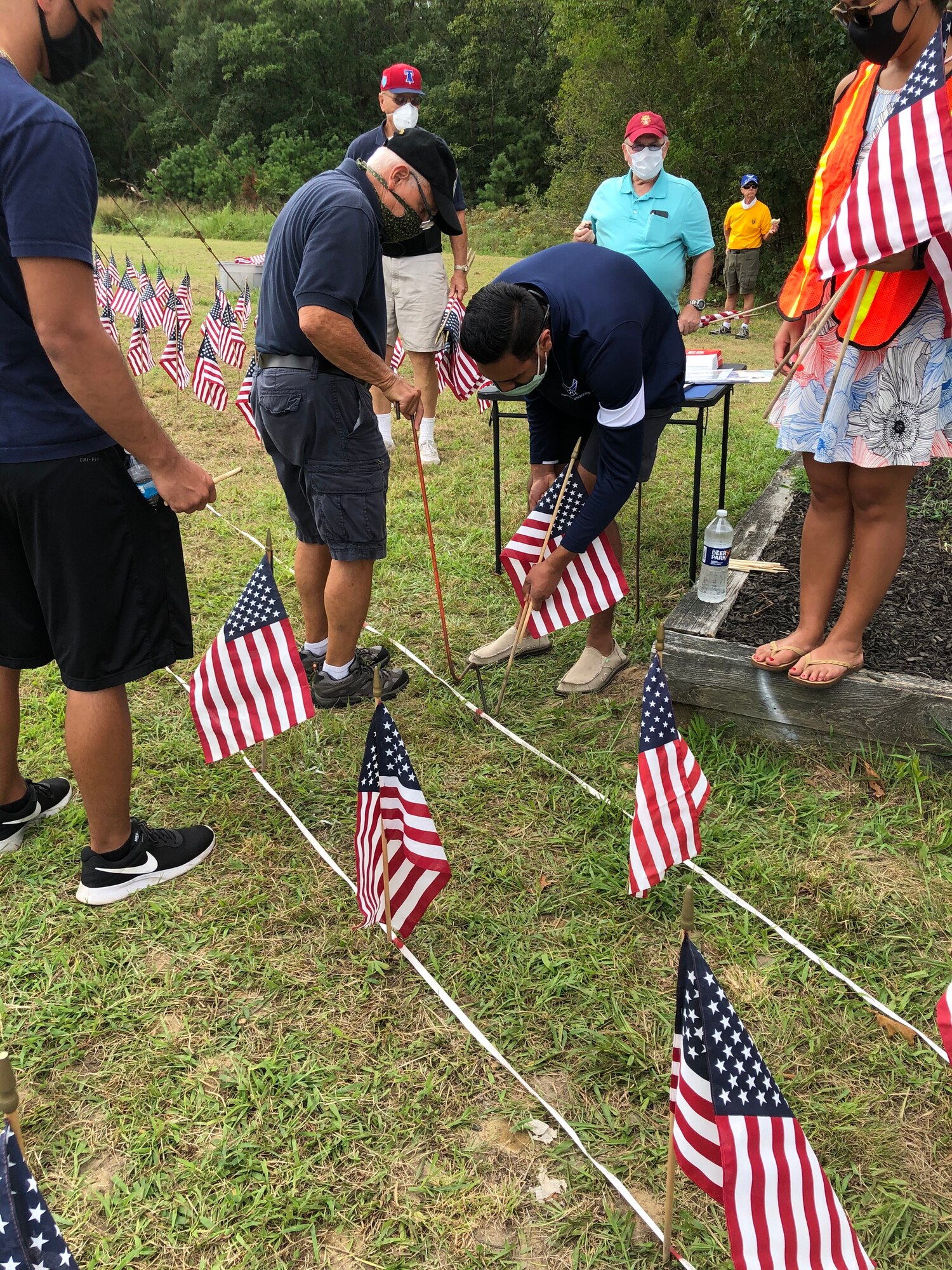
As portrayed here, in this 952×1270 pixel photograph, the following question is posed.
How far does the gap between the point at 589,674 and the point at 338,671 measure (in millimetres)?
980

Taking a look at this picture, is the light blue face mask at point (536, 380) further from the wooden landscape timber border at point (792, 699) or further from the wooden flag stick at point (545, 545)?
the wooden landscape timber border at point (792, 699)

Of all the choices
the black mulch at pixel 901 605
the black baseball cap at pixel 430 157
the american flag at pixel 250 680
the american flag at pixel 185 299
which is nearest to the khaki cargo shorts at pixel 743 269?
the american flag at pixel 185 299

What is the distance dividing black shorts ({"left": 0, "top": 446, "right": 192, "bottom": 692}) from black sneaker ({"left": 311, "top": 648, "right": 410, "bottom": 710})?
1078mm

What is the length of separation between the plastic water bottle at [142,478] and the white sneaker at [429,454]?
4025 mm

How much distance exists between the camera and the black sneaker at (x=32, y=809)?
2701 mm

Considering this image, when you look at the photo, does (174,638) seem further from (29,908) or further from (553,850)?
(553,850)

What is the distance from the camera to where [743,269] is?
1237 centimetres

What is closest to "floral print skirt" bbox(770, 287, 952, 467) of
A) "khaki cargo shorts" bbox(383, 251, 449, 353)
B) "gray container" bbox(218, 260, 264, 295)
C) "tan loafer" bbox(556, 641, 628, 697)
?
"tan loafer" bbox(556, 641, 628, 697)

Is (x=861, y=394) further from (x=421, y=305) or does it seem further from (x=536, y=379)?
(x=421, y=305)

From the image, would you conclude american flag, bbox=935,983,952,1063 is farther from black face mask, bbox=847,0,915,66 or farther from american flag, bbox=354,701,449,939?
black face mask, bbox=847,0,915,66

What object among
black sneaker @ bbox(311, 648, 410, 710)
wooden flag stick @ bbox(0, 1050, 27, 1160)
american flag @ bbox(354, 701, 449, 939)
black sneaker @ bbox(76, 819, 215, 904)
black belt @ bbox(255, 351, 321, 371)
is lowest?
black sneaker @ bbox(76, 819, 215, 904)

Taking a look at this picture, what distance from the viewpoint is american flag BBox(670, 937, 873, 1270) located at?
129 centimetres

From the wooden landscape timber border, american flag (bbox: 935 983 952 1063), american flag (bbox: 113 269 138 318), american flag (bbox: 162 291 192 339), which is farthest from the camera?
american flag (bbox: 113 269 138 318)

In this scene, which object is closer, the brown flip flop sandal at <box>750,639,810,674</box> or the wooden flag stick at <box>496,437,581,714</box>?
the brown flip flop sandal at <box>750,639,810,674</box>
